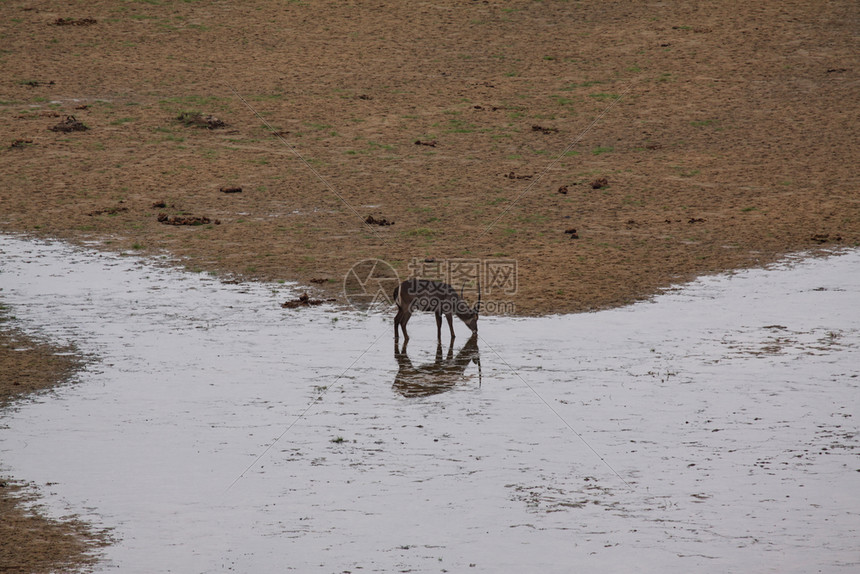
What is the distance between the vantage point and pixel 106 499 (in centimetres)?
988

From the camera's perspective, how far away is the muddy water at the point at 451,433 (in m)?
9.03

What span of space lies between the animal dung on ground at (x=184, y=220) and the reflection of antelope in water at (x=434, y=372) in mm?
7547

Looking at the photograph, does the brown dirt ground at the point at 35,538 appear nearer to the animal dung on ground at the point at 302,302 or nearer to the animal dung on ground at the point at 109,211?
the animal dung on ground at the point at 302,302

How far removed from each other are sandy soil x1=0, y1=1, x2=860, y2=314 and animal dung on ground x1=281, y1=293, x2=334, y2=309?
707 mm

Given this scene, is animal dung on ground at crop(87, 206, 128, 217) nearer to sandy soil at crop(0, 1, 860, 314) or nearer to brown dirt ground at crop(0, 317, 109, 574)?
sandy soil at crop(0, 1, 860, 314)

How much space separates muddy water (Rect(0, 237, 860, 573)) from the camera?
903 cm

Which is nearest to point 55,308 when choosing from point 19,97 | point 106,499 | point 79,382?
point 79,382

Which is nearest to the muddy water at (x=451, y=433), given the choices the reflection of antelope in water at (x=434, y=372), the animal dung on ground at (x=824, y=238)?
the reflection of antelope in water at (x=434, y=372)

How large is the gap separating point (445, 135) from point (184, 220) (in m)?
8.04

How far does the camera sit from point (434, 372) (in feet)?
45.3

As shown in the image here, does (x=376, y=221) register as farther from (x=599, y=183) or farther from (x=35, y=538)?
(x=35, y=538)

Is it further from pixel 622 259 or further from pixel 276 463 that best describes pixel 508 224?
pixel 276 463

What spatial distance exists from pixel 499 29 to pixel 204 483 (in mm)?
25567

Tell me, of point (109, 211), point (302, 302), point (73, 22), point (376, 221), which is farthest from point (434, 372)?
point (73, 22)
